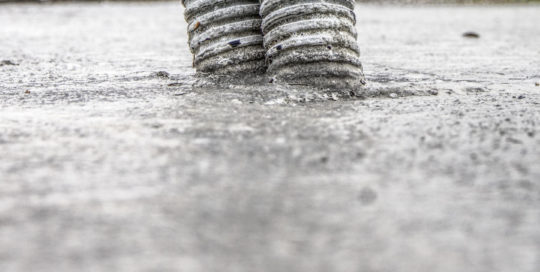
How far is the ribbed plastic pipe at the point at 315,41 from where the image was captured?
6.79 feet

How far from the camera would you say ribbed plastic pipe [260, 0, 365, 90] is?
81.4 inches

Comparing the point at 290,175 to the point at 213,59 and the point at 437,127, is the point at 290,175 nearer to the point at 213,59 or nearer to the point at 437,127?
the point at 437,127

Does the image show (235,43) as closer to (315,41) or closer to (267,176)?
(315,41)

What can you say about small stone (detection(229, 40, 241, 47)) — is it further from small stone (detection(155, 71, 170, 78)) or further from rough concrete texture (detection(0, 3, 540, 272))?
small stone (detection(155, 71, 170, 78))

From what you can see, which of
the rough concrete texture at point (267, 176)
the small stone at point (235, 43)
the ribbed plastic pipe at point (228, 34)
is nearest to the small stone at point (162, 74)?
the rough concrete texture at point (267, 176)

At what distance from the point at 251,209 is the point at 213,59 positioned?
1.43 m

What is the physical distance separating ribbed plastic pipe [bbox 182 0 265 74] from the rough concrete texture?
0.61 ft

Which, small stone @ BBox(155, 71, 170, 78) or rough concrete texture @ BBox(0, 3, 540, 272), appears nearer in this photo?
rough concrete texture @ BBox(0, 3, 540, 272)

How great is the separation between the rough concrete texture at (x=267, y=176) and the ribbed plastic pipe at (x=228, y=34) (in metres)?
0.19

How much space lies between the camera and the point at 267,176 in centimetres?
121

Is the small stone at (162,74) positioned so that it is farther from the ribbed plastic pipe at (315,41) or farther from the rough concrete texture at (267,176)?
the ribbed plastic pipe at (315,41)

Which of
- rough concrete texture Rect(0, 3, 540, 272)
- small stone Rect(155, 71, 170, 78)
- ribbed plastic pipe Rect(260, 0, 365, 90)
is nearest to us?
rough concrete texture Rect(0, 3, 540, 272)

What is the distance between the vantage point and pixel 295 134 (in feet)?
4.95

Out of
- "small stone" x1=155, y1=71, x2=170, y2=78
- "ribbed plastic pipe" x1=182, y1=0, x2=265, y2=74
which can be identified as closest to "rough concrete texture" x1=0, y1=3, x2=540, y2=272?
"small stone" x1=155, y1=71, x2=170, y2=78
